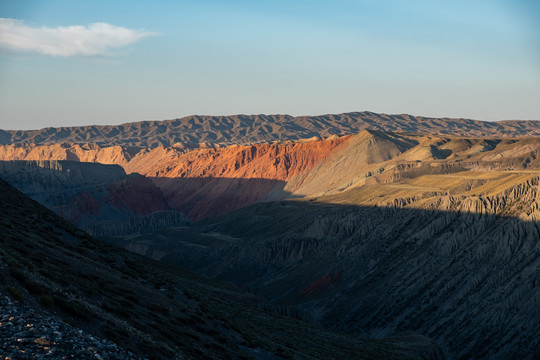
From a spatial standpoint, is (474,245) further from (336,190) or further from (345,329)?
(336,190)

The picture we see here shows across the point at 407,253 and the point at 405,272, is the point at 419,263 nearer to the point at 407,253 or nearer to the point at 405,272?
the point at 405,272

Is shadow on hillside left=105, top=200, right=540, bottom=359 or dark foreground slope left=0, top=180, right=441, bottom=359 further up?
dark foreground slope left=0, top=180, right=441, bottom=359

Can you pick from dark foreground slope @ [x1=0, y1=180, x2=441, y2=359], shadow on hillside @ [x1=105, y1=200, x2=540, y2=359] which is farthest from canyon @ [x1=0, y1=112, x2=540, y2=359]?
dark foreground slope @ [x1=0, y1=180, x2=441, y2=359]

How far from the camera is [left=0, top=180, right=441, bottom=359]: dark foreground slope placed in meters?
20.7

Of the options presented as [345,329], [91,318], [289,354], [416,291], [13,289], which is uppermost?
[13,289]

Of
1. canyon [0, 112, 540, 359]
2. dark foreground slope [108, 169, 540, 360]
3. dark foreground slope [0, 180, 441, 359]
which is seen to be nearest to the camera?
dark foreground slope [0, 180, 441, 359]

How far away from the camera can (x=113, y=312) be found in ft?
87.9

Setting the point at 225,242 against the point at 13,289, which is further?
the point at 225,242

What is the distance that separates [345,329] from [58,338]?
65.9 m

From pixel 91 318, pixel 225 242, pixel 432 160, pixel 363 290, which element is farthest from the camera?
pixel 432 160

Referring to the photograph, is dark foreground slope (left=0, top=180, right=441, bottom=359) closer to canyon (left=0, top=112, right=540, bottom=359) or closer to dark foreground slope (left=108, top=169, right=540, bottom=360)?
dark foreground slope (left=108, top=169, right=540, bottom=360)

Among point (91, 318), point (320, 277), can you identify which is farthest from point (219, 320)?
point (320, 277)

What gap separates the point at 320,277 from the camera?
10138cm

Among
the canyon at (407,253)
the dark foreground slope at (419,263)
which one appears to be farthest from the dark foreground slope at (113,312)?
the canyon at (407,253)
